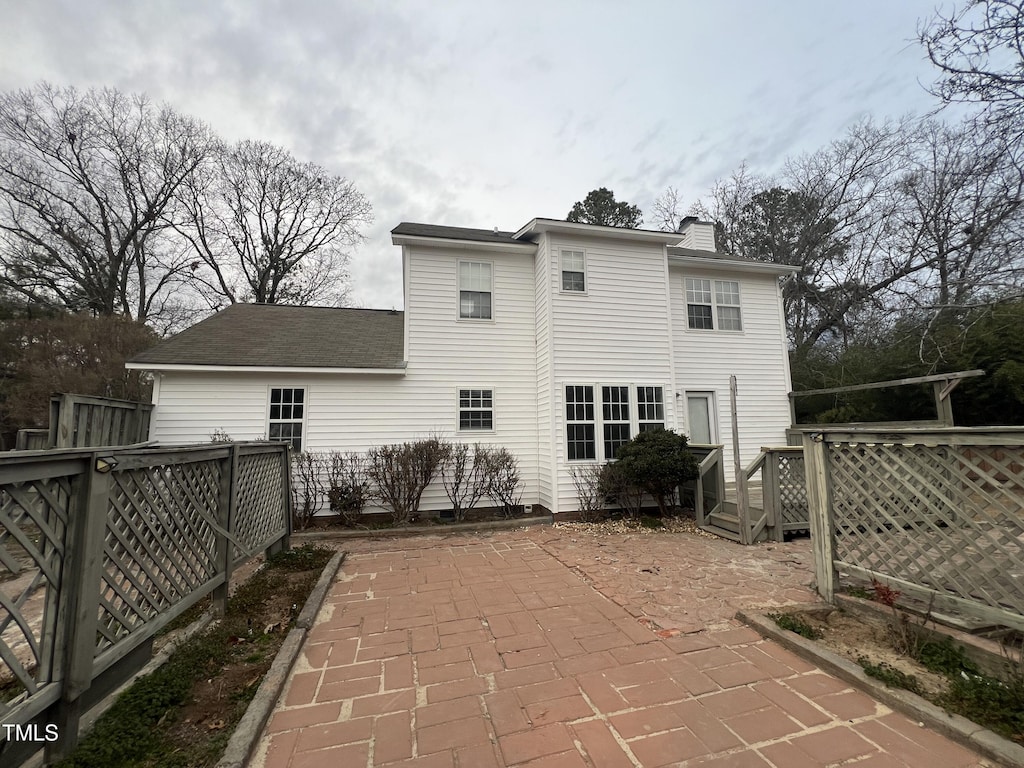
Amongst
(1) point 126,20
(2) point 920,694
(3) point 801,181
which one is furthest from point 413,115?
(3) point 801,181

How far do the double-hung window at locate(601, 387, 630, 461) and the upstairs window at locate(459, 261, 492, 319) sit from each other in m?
3.13

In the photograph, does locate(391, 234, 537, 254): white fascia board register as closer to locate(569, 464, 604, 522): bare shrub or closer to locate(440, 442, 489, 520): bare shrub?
locate(440, 442, 489, 520): bare shrub

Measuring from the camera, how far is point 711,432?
963 centimetres

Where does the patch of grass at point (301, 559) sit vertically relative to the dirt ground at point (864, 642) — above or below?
below

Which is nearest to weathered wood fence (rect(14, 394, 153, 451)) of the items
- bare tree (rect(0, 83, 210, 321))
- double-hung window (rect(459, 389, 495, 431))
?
double-hung window (rect(459, 389, 495, 431))

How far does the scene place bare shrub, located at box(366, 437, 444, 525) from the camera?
25.2 feet

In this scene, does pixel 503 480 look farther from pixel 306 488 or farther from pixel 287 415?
pixel 287 415

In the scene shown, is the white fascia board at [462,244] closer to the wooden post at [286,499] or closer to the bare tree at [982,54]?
the wooden post at [286,499]

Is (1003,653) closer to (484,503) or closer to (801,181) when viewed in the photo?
(484,503)

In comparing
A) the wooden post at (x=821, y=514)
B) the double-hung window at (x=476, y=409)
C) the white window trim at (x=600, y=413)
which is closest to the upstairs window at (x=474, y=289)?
the double-hung window at (x=476, y=409)

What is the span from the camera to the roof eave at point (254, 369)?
24.7 ft

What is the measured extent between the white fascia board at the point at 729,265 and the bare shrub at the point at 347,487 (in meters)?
8.29

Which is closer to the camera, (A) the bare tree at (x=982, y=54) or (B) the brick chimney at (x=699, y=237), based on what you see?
(A) the bare tree at (x=982, y=54)

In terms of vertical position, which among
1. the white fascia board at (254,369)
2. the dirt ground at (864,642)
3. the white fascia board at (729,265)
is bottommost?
the dirt ground at (864,642)
